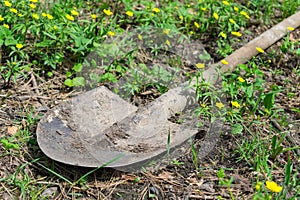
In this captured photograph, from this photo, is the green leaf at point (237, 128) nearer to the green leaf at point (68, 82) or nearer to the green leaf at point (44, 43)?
the green leaf at point (68, 82)

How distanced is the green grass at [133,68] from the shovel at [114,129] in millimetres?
127

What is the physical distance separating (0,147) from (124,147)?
29.3 inches

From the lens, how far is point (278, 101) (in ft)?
11.4

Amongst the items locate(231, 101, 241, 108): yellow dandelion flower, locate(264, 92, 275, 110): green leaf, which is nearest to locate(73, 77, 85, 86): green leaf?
locate(231, 101, 241, 108): yellow dandelion flower

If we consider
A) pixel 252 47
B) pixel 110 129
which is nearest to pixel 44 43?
pixel 110 129

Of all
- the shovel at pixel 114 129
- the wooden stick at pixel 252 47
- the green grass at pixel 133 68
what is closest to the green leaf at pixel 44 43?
the green grass at pixel 133 68

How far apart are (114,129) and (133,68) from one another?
32.1 inches

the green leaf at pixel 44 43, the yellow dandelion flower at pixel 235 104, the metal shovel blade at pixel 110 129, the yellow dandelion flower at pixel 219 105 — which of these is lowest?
the metal shovel blade at pixel 110 129

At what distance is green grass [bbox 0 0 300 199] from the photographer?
8.77 feet

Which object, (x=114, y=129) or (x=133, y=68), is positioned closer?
(x=114, y=129)

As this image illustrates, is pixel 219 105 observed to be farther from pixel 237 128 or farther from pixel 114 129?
pixel 114 129

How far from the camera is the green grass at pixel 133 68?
267cm

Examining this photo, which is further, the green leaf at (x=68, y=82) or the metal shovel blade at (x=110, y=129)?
the green leaf at (x=68, y=82)

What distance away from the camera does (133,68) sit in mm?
3520
